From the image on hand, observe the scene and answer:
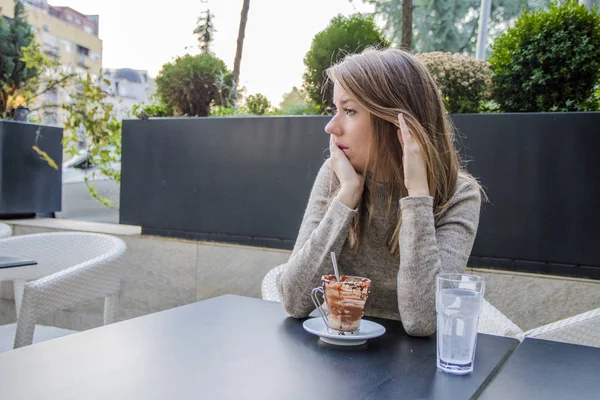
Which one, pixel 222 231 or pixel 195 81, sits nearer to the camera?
pixel 222 231

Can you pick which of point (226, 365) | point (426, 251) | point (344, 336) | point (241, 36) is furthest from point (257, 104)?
point (226, 365)

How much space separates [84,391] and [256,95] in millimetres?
3092

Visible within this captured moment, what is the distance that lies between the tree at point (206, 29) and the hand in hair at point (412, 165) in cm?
323

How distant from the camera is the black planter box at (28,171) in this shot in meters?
4.16

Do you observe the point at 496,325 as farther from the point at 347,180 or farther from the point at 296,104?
the point at 296,104

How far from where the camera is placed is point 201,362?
1003 millimetres

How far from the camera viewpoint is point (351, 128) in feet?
5.35

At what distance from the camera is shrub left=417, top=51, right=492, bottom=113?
9.62 ft

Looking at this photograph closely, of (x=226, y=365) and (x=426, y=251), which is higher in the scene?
(x=426, y=251)

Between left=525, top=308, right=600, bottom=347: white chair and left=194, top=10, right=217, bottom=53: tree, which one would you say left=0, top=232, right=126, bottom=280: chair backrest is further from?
left=194, top=10, right=217, bottom=53: tree

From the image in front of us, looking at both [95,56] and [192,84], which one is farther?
[95,56]

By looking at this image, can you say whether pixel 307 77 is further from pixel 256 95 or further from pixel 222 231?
pixel 222 231

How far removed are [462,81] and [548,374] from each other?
216 cm

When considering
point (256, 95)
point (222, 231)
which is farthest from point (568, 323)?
point (256, 95)
